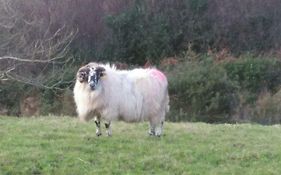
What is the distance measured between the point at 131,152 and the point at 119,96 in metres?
1.71

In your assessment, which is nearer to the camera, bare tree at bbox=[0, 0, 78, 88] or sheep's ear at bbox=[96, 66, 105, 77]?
sheep's ear at bbox=[96, 66, 105, 77]

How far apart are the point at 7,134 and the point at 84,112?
1.75 m

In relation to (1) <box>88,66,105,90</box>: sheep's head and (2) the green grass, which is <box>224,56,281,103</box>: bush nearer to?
(2) the green grass

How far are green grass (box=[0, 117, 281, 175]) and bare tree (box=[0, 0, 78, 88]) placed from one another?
10021mm

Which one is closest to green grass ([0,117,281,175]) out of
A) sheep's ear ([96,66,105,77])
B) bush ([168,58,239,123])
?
sheep's ear ([96,66,105,77])

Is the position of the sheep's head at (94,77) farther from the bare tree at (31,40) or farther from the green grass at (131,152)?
the bare tree at (31,40)

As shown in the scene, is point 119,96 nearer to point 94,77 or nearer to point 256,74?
point 94,77

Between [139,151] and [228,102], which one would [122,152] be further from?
[228,102]

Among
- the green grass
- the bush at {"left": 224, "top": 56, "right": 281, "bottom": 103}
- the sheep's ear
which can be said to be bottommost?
the green grass

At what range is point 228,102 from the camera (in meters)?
29.7

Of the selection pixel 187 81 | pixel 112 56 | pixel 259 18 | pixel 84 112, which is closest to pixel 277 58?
pixel 259 18

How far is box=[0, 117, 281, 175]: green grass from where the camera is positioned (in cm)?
1096

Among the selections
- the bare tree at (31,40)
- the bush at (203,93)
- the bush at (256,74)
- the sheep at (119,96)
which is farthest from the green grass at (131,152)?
the bush at (256,74)

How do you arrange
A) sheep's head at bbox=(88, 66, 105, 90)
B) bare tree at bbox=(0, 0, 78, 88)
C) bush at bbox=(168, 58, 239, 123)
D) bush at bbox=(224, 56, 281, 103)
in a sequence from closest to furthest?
1. sheep's head at bbox=(88, 66, 105, 90)
2. bare tree at bbox=(0, 0, 78, 88)
3. bush at bbox=(168, 58, 239, 123)
4. bush at bbox=(224, 56, 281, 103)
